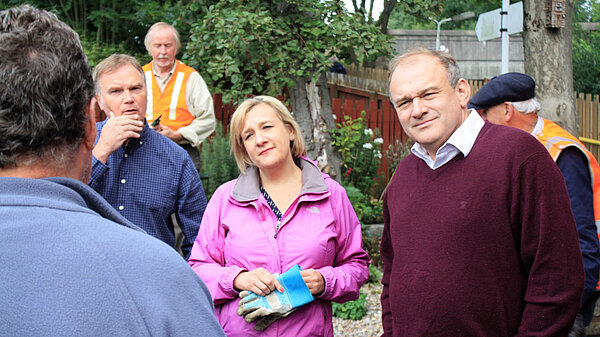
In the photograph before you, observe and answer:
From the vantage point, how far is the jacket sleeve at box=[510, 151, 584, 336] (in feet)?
6.45

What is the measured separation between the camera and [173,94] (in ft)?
15.5

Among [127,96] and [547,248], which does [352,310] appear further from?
[547,248]

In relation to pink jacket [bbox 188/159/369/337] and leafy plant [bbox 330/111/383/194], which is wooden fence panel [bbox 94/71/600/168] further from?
pink jacket [bbox 188/159/369/337]

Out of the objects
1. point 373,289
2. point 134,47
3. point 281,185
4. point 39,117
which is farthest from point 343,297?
point 134,47

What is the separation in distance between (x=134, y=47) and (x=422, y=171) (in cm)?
1084

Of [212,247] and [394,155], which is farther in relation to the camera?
[394,155]

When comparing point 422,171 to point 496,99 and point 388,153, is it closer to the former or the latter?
point 496,99

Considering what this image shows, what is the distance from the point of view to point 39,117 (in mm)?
1105

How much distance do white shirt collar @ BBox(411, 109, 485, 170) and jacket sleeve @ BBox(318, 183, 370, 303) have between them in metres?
0.71

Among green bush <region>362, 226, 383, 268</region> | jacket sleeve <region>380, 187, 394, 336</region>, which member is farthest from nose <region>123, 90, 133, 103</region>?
green bush <region>362, 226, 383, 268</region>

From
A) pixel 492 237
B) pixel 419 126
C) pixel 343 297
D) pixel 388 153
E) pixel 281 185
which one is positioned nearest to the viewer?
pixel 492 237

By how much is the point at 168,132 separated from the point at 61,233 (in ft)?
10.9

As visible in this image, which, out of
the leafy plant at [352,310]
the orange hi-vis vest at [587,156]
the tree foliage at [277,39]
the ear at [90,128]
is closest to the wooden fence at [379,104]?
the tree foliage at [277,39]

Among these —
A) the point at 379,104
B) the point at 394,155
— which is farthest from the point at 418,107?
the point at 379,104
